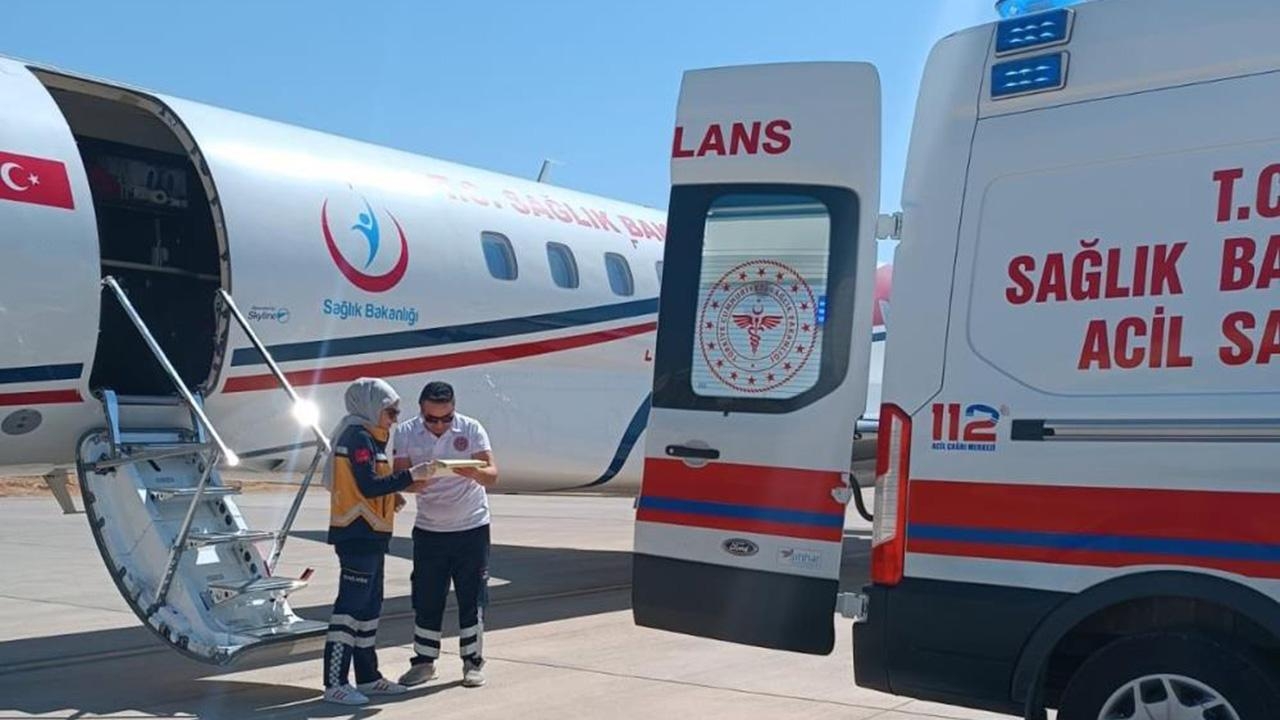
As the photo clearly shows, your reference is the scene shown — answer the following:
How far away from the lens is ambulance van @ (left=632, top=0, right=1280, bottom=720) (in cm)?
454

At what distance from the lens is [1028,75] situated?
5062 millimetres

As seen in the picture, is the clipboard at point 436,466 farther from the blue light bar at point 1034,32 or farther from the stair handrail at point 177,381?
the blue light bar at point 1034,32

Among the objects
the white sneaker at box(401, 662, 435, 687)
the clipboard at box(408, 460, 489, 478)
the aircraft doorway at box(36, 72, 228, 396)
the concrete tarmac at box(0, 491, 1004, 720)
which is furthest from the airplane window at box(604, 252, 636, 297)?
the white sneaker at box(401, 662, 435, 687)

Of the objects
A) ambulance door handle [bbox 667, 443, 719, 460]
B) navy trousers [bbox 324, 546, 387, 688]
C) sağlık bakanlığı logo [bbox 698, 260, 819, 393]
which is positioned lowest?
navy trousers [bbox 324, 546, 387, 688]

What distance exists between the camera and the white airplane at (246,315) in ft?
26.0

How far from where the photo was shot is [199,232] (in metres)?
9.80

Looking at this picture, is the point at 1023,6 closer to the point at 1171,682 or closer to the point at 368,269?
the point at 1171,682

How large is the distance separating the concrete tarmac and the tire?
2255 millimetres

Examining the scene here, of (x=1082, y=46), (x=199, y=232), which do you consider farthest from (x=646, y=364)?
(x=1082, y=46)

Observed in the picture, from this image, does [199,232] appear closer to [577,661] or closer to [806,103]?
[577,661]

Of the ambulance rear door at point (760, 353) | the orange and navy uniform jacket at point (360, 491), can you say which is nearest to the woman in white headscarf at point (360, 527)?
the orange and navy uniform jacket at point (360, 491)

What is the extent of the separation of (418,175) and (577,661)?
13.5ft

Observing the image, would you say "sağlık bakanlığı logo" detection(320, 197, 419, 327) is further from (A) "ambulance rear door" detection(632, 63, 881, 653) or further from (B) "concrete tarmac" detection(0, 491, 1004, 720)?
(A) "ambulance rear door" detection(632, 63, 881, 653)

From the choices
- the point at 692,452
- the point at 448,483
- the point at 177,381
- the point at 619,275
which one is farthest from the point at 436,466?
the point at 619,275
